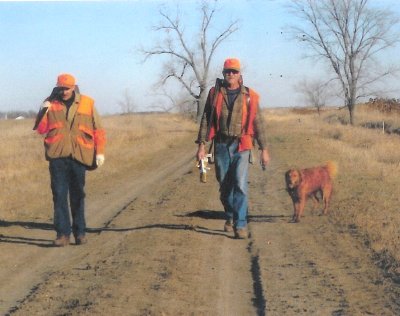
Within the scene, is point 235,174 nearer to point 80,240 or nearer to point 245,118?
point 245,118

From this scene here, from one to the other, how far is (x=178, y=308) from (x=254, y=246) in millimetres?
2464

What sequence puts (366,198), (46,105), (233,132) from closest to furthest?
(46,105) → (233,132) → (366,198)

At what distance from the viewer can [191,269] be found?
6.20 m

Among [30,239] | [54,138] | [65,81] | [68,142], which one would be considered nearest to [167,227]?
[30,239]

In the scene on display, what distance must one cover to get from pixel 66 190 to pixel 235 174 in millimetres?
2041

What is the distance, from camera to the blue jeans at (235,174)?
25.0ft

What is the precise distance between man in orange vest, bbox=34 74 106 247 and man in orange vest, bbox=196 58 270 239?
1.35 meters

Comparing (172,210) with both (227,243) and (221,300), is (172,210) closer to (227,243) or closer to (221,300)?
(227,243)

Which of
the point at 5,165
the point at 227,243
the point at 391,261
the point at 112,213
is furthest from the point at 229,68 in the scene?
the point at 5,165

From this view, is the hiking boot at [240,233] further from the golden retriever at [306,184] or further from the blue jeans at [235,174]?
the golden retriever at [306,184]

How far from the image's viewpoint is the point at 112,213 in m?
10.4

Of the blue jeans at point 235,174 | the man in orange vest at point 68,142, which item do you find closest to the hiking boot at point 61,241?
the man in orange vest at point 68,142

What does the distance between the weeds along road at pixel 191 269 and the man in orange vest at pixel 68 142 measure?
19.3 inches

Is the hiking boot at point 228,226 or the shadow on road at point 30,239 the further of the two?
the hiking boot at point 228,226
